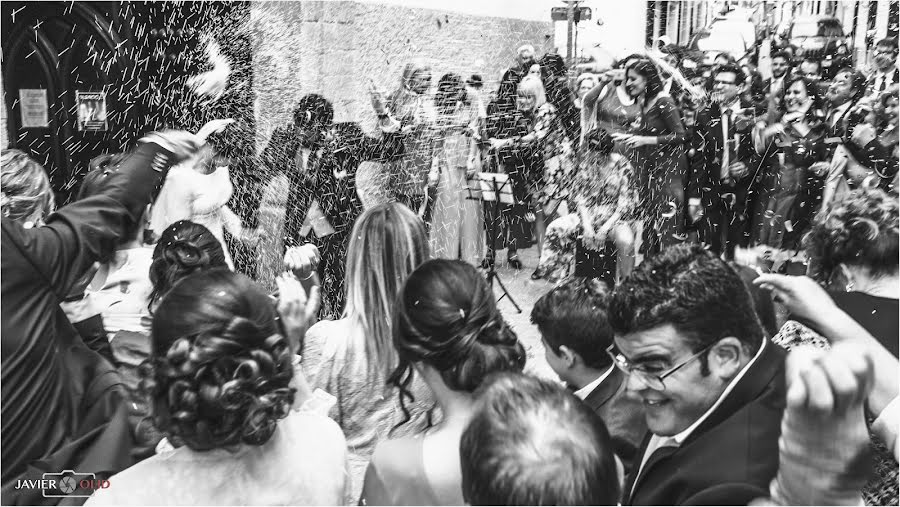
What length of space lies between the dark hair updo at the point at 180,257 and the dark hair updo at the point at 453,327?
0.41m

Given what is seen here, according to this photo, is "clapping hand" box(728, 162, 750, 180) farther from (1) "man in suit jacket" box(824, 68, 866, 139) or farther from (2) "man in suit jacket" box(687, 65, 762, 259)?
(1) "man in suit jacket" box(824, 68, 866, 139)

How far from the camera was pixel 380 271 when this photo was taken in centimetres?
146

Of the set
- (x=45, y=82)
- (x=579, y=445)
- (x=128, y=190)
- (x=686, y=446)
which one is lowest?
(x=686, y=446)

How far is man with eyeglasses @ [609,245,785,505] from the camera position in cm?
113

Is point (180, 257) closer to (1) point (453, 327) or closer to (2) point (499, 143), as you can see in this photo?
(1) point (453, 327)

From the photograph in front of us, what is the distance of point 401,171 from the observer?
5.90 ft

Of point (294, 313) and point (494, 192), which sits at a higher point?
point (494, 192)

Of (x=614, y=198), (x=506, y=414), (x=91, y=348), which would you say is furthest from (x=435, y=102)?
(x=506, y=414)

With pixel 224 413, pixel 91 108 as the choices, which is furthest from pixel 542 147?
pixel 91 108

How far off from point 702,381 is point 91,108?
5.17ft

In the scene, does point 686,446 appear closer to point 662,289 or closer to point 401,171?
point 662,289

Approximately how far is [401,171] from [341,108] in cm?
21

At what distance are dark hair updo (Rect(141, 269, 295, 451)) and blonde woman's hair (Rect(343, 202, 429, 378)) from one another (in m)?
0.42

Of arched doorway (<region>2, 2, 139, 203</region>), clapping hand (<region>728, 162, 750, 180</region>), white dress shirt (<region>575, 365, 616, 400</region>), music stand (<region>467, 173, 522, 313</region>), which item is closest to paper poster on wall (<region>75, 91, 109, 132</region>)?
arched doorway (<region>2, 2, 139, 203</region>)
